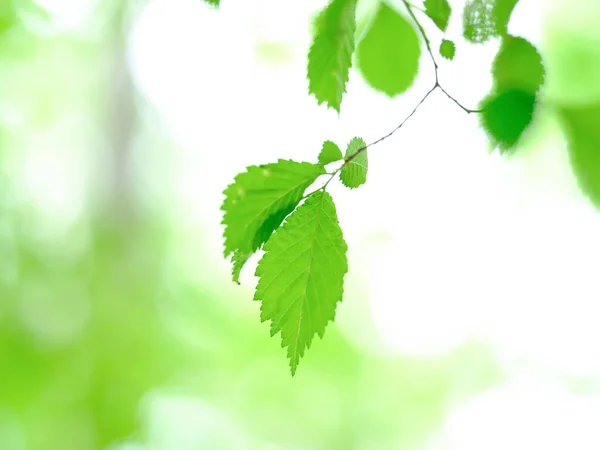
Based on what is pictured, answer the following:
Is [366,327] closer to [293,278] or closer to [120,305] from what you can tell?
[120,305]

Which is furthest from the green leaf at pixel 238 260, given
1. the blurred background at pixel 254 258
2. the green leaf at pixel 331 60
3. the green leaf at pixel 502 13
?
the blurred background at pixel 254 258

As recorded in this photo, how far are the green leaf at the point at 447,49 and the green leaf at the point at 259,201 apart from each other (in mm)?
149

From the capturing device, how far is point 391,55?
58 centimetres

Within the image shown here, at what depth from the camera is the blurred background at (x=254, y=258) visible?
16.5ft

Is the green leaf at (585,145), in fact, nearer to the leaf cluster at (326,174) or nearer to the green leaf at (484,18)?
the leaf cluster at (326,174)

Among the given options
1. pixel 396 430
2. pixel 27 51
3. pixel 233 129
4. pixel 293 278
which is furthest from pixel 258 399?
pixel 293 278

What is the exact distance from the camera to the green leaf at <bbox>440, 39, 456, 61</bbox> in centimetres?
47

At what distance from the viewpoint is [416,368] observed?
245 inches

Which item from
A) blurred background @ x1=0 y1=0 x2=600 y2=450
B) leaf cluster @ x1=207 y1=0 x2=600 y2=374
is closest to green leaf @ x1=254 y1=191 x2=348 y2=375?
leaf cluster @ x1=207 y1=0 x2=600 y2=374

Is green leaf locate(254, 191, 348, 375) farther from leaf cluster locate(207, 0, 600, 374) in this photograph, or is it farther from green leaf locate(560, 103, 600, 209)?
green leaf locate(560, 103, 600, 209)

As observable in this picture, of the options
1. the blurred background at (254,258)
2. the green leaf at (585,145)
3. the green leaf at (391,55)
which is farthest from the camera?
the blurred background at (254,258)

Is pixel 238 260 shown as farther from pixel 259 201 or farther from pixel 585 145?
pixel 585 145

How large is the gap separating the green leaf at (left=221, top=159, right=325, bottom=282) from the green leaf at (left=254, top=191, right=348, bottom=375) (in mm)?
11

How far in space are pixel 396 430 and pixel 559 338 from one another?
6.33 ft
